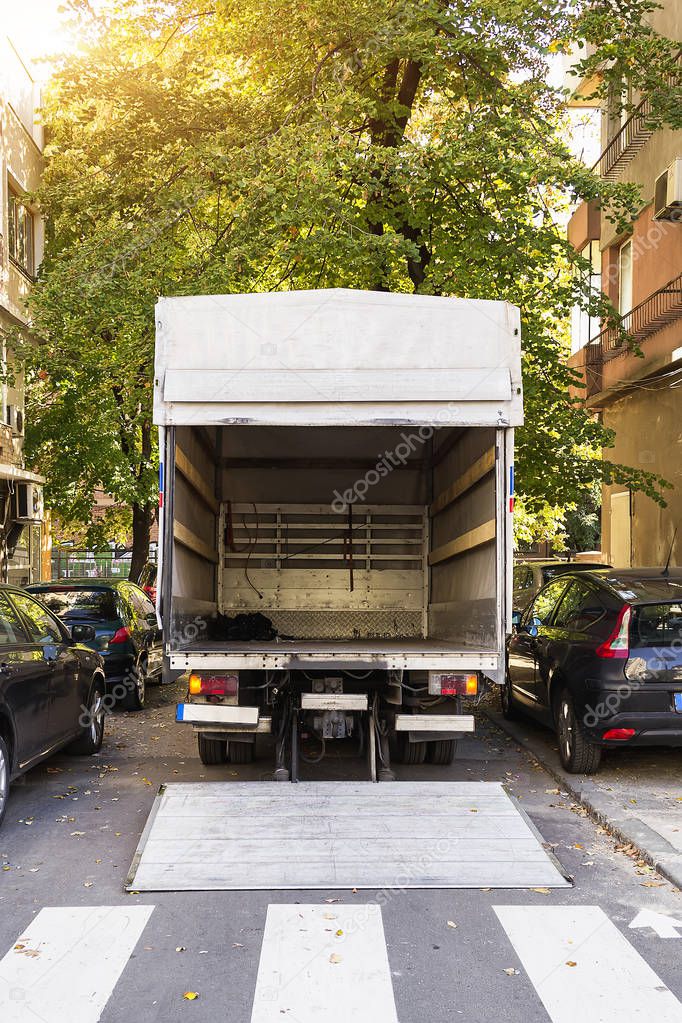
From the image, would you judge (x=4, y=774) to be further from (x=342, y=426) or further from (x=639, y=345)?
(x=639, y=345)

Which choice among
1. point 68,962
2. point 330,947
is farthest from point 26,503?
point 330,947

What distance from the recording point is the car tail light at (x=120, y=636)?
1293cm

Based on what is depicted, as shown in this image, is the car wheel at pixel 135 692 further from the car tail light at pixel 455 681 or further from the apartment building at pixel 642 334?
the apartment building at pixel 642 334

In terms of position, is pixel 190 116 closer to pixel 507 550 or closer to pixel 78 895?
pixel 507 550

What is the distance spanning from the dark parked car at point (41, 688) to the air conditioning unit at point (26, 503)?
34.5ft

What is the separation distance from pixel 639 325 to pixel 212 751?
12.5 metres

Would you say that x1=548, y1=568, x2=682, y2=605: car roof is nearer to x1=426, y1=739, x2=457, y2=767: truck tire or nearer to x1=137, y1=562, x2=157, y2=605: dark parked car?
x1=426, y1=739, x2=457, y2=767: truck tire

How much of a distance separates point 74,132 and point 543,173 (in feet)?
29.0

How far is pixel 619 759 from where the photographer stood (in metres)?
10.0

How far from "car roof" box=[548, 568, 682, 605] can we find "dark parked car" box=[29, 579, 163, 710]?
17.5 feet

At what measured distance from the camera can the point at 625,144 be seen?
19875 millimetres

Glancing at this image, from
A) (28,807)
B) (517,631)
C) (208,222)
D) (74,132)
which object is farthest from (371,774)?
(74,132)

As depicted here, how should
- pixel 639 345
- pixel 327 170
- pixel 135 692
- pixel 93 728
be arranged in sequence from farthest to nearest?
pixel 639 345
pixel 135 692
pixel 327 170
pixel 93 728

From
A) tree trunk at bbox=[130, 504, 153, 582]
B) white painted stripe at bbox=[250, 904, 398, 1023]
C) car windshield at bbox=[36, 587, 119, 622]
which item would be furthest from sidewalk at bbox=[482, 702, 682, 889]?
tree trunk at bbox=[130, 504, 153, 582]
